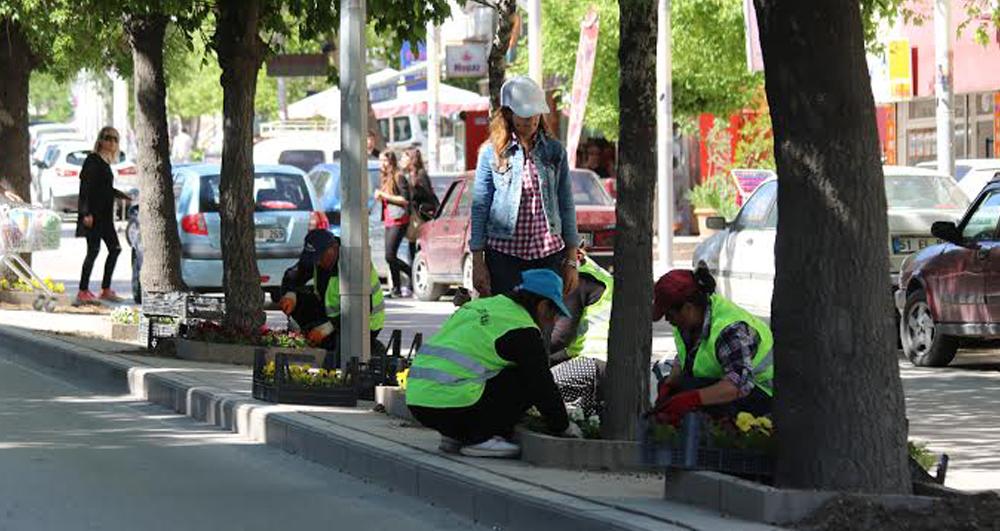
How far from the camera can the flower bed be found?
8.67 meters

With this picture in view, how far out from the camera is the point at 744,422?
8953 mm

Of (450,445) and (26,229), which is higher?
(26,229)

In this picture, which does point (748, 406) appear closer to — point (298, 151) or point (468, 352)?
point (468, 352)

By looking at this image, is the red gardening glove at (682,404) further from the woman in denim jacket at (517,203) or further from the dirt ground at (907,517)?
the woman in denim jacket at (517,203)

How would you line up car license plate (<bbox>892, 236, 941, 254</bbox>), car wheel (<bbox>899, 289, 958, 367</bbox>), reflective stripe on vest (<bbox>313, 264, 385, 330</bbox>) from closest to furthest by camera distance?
1. reflective stripe on vest (<bbox>313, 264, 385, 330</bbox>)
2. car wheel (<bbox>899, 289, 958, 367</bbox>)
3. car license plate (<bbox>892, 236, 941, 254</bbox>)

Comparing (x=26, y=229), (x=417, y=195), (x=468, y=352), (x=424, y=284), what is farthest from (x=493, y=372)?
(x=417, y=195)

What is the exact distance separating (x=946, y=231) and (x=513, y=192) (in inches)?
253

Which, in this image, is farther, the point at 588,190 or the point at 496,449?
the point at 588,190

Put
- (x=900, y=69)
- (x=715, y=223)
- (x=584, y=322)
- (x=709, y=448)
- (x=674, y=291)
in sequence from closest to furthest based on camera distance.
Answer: (x=709, y=448)
(x=674, y=291)
(x=584, y=322)
(x=715, y=223)
(x=900, y=69)

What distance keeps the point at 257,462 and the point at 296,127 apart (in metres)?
51.6

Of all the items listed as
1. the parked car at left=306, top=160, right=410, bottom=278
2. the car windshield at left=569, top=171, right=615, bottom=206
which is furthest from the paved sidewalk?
the parked car at left=306, top=160, right=410, bottom=278

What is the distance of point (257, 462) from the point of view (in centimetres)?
1218

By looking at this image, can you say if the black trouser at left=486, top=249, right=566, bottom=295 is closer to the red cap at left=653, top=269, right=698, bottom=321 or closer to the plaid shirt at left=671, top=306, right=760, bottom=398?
the red cap at left=653, top=269, right=698, bottom=321

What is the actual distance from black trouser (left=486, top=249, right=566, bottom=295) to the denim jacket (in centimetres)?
10
